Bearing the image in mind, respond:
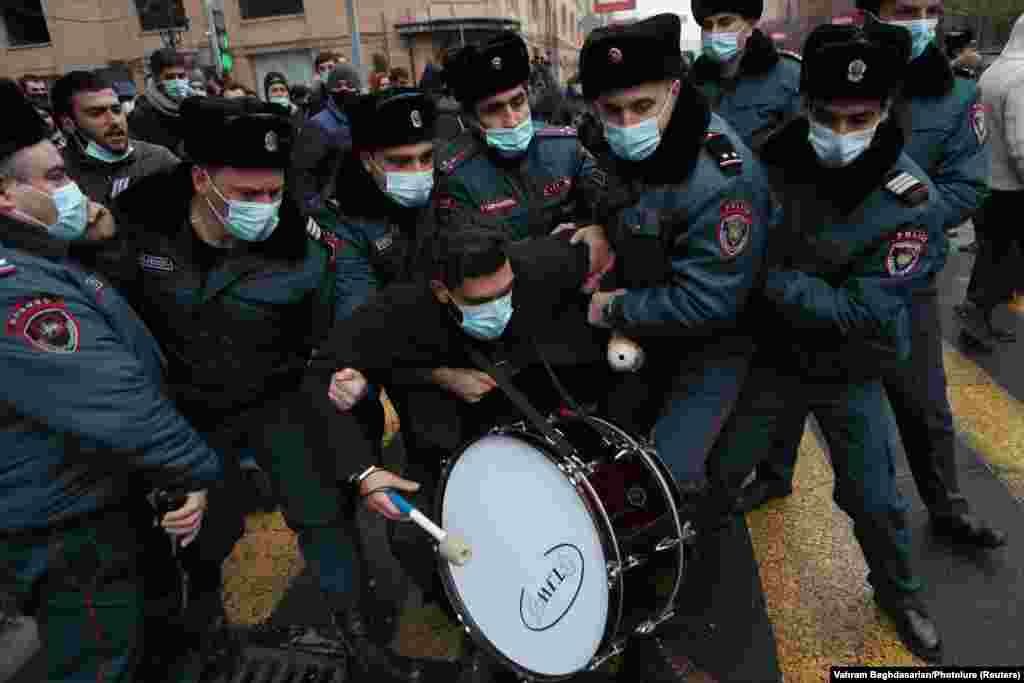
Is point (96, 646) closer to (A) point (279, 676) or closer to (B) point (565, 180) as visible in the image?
(A) point (279, 676)

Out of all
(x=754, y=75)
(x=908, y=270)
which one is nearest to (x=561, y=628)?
(x=908, y=270)

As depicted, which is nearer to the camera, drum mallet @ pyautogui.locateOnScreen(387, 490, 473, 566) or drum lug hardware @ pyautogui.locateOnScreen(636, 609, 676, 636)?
drum mallet @ pyautogui.locateOnScreen(387, 490, 473, 566)

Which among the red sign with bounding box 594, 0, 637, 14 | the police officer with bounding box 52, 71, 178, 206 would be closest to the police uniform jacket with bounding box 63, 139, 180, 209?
the police officer with bounding box 52, 71, 178, 206

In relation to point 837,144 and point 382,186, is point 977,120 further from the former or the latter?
point 382,186

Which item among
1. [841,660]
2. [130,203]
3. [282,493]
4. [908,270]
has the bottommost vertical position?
[841,660]

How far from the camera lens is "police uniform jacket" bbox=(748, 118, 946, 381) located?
2.17 m

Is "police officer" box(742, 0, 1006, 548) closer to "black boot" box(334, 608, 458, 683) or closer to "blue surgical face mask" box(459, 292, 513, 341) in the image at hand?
"blue surgical face mask" box(459, 292, 513, 341)

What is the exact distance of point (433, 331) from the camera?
237 centimetres

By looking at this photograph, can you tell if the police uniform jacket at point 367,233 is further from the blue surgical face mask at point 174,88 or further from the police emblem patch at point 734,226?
the blue surgical face mask at point 174,88

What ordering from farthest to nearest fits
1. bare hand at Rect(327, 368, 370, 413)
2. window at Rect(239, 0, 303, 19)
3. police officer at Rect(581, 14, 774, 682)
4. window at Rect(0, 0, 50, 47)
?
1. window at Rect(0, 0, 50, 47)
2. window at Rect(239, 0, 303, 19)
3. bare hand at Rect(327, 368, 370, 413)
4. police officer at Rect(581, 14, 774, 682)

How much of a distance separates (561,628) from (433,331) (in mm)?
992

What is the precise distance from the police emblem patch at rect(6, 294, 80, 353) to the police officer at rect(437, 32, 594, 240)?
153cm

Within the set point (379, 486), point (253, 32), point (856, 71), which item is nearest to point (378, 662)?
point (379, 486)

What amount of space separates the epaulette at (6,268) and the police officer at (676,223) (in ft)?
5.32
